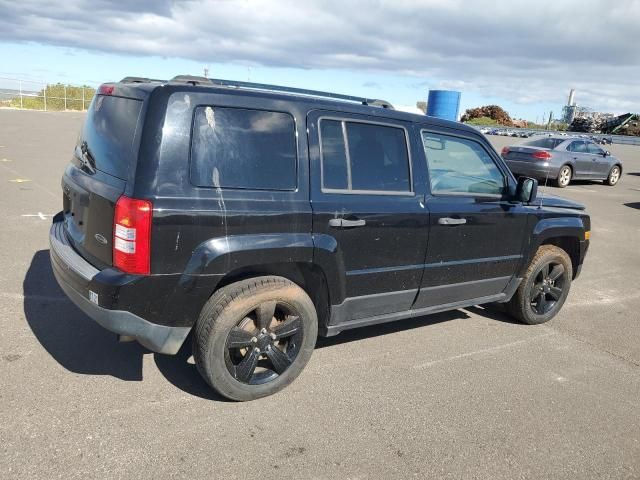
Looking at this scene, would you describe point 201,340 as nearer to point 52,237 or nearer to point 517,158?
point 52,237

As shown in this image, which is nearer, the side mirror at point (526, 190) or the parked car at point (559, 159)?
the side mirror at point (526, 190)

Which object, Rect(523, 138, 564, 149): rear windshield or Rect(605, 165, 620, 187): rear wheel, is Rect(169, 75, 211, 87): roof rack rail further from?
Rect(605, 165, 620, 187): rear wheel

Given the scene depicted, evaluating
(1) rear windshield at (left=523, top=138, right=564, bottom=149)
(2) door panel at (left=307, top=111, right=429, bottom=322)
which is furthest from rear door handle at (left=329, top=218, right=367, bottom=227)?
(1) rear windshield at (left=523, top=138, right=564, bottom=149)

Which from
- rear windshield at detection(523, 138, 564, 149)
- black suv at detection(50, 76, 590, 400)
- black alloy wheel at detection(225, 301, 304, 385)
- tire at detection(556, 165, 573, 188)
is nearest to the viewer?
black suv at detection(50, 76, 590, 400)

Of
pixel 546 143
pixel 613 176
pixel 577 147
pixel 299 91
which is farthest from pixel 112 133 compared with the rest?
pixel 613 176

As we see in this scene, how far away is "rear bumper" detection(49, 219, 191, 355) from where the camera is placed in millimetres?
3020

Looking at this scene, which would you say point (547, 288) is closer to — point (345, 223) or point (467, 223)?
point (467, 223)

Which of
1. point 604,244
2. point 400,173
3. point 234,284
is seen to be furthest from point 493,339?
point 604,244

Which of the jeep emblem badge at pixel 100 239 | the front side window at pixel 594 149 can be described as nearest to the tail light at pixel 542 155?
the front side window at pixel 594 149

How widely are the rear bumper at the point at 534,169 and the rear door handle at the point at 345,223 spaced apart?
43.5 ft

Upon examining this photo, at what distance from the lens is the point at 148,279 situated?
2.99 m

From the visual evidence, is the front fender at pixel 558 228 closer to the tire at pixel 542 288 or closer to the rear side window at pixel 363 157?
the tire at pixel 542 288

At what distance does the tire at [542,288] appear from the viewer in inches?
199

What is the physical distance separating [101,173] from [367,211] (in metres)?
1.68
